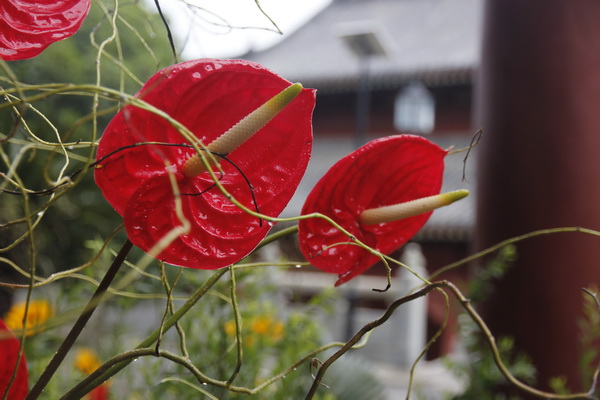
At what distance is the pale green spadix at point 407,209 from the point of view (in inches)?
10.4

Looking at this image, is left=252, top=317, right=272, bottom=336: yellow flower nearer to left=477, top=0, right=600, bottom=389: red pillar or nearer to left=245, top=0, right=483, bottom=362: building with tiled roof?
left=477, top=0, right=600, bottom=389: red pillar

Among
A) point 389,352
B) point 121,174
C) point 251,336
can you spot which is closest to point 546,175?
point 251,336

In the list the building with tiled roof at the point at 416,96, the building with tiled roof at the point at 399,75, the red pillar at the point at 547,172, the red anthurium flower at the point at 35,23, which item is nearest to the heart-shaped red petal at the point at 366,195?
the red anthurium flower at the point at 35,23

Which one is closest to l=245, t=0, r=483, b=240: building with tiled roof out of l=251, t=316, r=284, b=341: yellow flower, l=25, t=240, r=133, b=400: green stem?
l=251, t=316, r=284, b=341: yellow flower

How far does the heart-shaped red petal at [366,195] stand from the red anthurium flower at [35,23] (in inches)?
4.9

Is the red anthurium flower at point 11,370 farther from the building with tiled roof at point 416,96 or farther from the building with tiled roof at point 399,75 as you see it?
the building with tiled roof at point 399,75

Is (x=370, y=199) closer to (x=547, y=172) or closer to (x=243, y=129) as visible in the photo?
(x=243, y=129)

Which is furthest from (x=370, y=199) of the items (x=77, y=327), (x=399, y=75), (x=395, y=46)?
(x=399, y=75)

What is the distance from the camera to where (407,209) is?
0.27 metres

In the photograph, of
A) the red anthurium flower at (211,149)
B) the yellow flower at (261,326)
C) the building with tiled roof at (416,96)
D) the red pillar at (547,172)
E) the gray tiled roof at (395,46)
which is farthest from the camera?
the gray tiled roof at (395,46)

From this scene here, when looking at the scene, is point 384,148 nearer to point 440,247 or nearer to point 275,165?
point 275,165

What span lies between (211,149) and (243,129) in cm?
1

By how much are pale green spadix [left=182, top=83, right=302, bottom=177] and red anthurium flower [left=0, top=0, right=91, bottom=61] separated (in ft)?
0.27

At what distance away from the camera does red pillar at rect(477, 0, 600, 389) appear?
2.94ft
